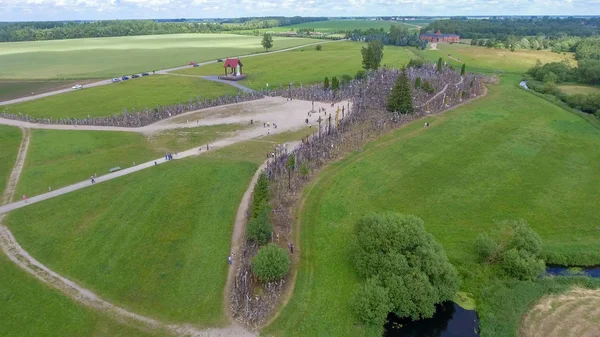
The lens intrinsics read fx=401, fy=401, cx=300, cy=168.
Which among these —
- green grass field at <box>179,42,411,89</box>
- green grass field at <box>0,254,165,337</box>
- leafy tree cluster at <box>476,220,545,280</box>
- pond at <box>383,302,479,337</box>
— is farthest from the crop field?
pond at <box>383,302,479,337</box>

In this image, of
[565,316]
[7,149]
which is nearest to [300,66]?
[7,149]

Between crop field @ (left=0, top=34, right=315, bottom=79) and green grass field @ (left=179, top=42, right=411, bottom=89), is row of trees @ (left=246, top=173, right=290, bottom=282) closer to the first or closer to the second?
green grass field @ (left=179, top=42, right=411, bottom=89)

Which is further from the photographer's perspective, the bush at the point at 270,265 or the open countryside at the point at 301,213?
the bush at the point at 270,265

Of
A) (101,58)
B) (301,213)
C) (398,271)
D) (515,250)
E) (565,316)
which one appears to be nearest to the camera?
(565,316)

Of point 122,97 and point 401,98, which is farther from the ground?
point 401,98

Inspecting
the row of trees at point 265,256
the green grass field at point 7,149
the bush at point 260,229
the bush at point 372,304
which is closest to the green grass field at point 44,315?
the row of trees at point 265,256

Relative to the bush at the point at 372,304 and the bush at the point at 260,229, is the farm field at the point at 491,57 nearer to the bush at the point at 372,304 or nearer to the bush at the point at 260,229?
the bush at the point at 260,229

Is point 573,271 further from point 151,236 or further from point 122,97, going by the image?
point 122,97
